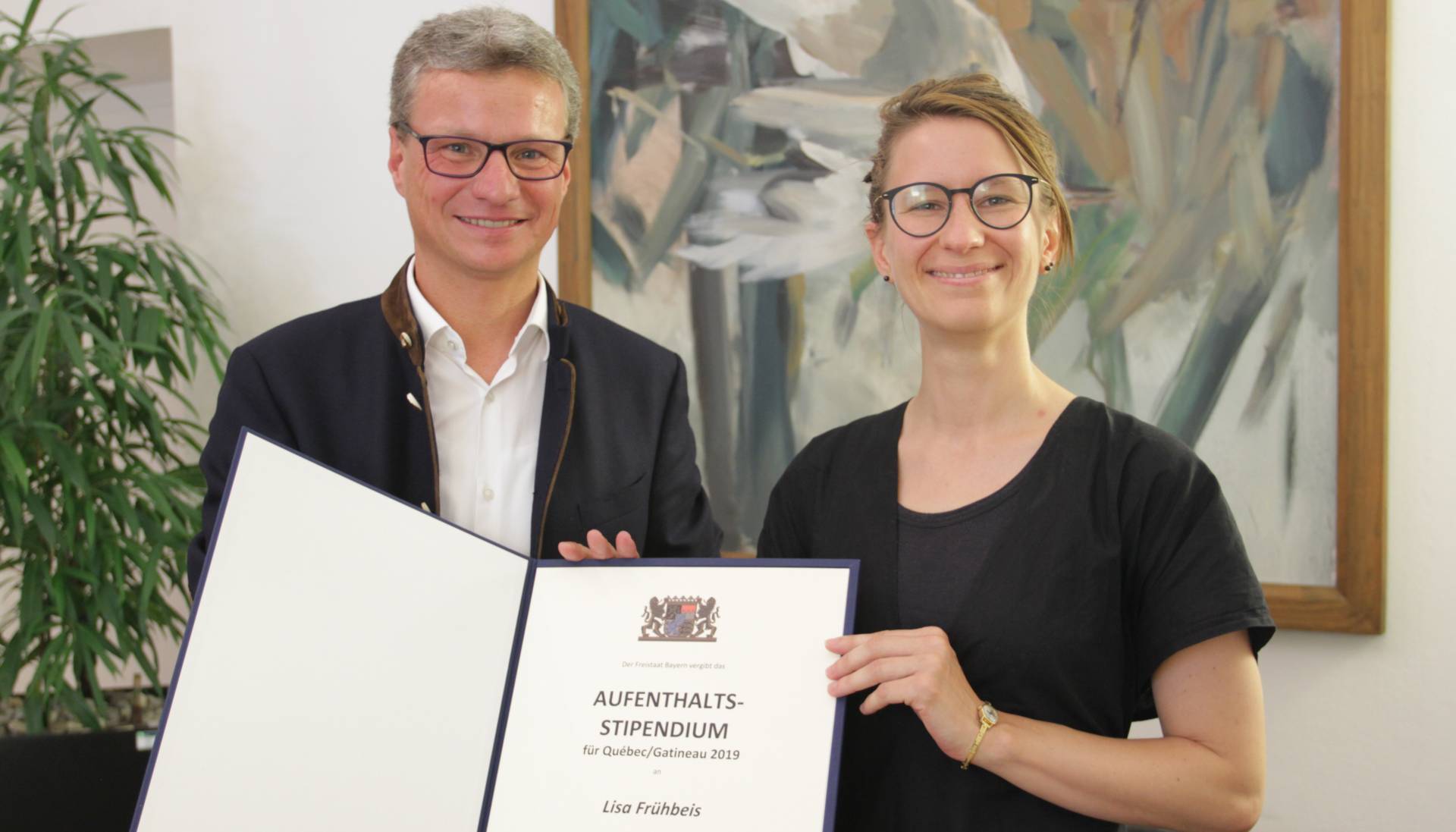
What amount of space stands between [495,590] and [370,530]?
0.17 metres

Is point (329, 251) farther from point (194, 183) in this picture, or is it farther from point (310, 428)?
point (310, 428)

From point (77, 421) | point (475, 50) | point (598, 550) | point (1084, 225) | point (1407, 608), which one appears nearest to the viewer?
point (598, 550)

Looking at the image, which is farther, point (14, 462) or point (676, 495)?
point (14, 462)

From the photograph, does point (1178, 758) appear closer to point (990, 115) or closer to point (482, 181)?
Answer: point (990, 115)

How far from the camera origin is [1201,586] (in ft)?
4.36

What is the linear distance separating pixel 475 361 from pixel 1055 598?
0.89m

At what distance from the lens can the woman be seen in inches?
52.2

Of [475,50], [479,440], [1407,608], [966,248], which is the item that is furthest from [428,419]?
[1407,608]

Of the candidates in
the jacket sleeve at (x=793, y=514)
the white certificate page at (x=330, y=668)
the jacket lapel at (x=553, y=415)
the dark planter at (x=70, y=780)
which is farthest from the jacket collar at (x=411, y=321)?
the dark planter at (x=70, y=780)

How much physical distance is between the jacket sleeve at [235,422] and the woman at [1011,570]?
758 millimetres

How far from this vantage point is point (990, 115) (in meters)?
1.46

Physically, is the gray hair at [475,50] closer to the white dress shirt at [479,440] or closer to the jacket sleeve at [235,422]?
the white dress shirt at [479,440]

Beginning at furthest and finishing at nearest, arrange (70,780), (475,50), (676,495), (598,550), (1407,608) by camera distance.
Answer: (70,780) → (1407,608) → (676,495) → (475,50) → (598,550)

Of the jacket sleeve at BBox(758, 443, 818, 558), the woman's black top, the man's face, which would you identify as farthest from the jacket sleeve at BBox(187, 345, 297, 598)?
the woman's black top
